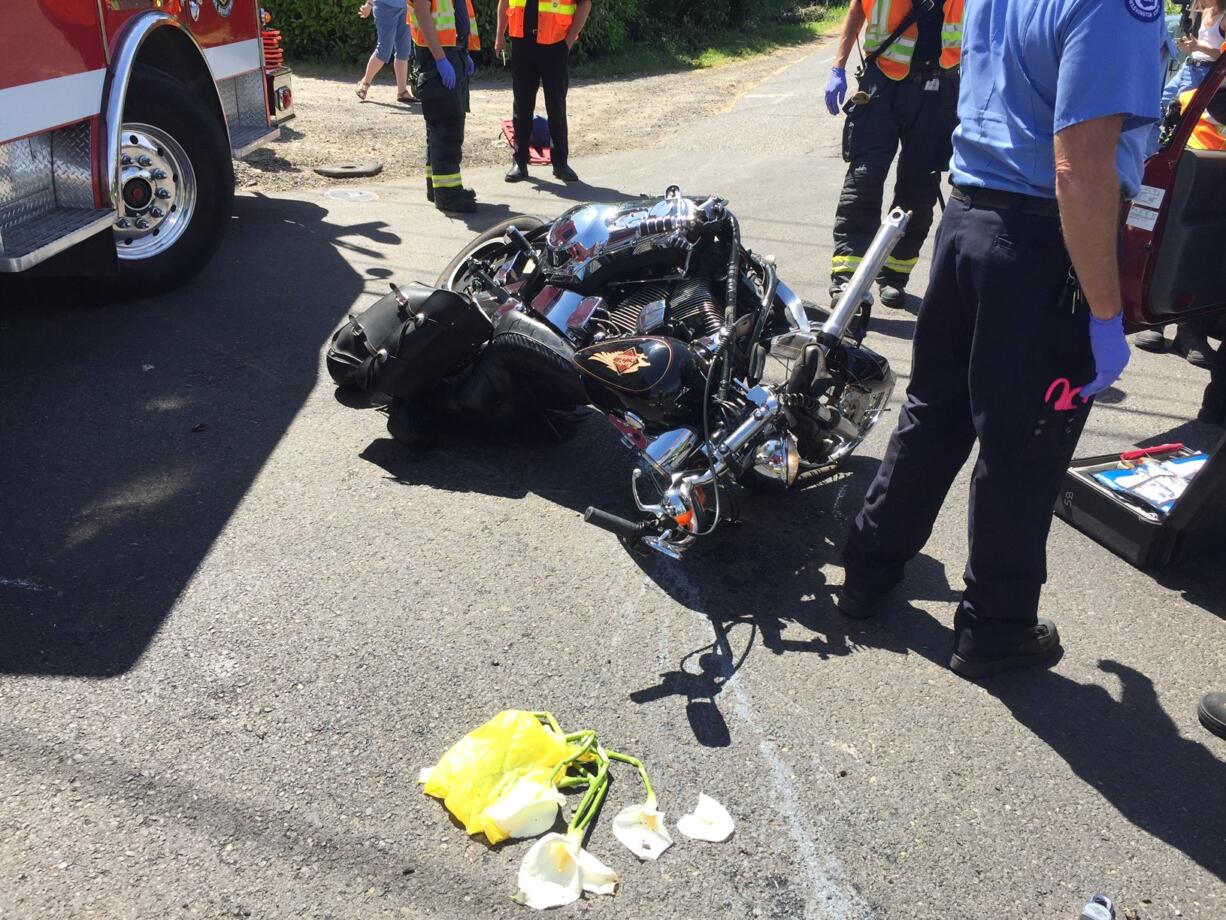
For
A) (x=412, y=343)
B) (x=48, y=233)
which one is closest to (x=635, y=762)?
(x=412, y=343)

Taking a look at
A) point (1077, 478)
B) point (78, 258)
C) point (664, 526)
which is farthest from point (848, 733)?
point (78, 258)

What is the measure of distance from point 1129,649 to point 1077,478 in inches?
33.7

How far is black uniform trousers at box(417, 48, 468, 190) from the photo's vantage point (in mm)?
7758

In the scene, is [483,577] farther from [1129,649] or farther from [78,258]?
[78,258]

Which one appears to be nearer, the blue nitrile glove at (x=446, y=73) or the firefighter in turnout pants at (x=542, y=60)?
the blue nitrile glove at (x=446, y=73)

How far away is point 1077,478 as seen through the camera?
4074 millimetres

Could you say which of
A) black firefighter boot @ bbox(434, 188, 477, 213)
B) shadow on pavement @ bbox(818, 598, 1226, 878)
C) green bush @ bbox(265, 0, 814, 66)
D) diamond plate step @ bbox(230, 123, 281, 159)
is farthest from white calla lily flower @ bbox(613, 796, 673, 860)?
green bush @ bbox(265, 0, 814, 66)

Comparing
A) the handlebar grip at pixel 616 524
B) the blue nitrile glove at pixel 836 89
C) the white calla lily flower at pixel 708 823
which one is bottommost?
the white calla lily flower at pixel 708 823

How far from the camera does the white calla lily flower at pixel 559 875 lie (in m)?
2.43

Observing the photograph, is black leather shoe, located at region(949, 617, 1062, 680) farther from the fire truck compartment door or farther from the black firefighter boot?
the black firefighter boot

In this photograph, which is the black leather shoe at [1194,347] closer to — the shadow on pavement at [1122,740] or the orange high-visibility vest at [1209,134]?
the orange high-visibility vest at [1209,134]

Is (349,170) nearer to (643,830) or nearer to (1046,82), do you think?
(1046,82)

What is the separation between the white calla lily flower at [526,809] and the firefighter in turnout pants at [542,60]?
7.35 meters

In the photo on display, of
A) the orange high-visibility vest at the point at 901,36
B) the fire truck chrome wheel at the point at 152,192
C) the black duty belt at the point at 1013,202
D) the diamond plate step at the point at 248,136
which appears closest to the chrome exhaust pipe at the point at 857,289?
the black duty belt at the point at 1013,202
